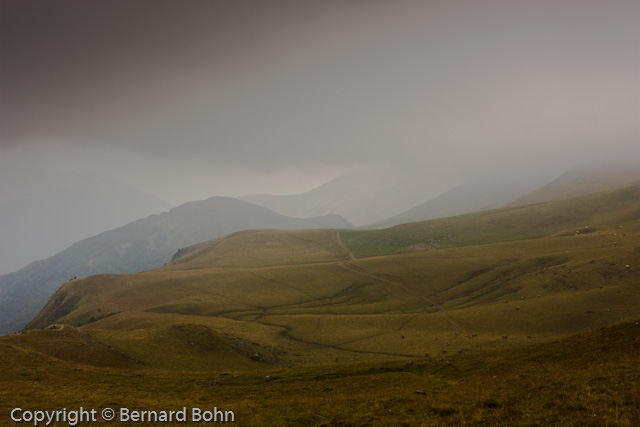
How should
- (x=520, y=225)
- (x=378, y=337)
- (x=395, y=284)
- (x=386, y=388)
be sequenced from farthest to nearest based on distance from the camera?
(x=520, y=225) < (x=395, y=284) < (x=378, y=337) < (x=386, y=388)

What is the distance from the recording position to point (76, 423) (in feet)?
85.8

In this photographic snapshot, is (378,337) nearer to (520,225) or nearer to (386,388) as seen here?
(386,388)

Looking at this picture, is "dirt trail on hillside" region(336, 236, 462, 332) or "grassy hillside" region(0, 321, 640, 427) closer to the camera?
"grassy hillside" region(0, 321, 640, 427)

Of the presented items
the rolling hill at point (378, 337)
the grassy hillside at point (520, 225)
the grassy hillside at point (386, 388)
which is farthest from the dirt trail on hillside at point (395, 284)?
the grassy hillside at point (386, 388)

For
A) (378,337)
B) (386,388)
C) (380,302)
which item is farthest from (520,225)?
(386,388)

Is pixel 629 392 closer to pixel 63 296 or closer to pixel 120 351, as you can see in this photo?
pixel 120 351

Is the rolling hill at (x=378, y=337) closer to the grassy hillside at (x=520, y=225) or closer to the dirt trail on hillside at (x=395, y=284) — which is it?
the dirt trail on hillside at (x=395, y=284)

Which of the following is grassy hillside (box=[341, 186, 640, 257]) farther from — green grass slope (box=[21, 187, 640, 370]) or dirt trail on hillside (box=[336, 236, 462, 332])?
dirt trail on hillside (box=[336, 236, 462, 332])

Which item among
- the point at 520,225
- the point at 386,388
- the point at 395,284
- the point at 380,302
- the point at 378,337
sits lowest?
the point at 378,337

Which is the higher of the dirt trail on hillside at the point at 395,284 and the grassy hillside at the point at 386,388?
the grassy hillside at the point at 386,388

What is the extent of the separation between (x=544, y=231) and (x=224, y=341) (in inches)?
6431

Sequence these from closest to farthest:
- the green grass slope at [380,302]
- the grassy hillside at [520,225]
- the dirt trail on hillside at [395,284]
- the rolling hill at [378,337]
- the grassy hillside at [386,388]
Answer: the grassy hillside at [386,388] → the rolling hill at [378,337] → the green grass slope at [380,302] → the dirt trail on hillside at [395,284] → the grassy hillside at [520,225]

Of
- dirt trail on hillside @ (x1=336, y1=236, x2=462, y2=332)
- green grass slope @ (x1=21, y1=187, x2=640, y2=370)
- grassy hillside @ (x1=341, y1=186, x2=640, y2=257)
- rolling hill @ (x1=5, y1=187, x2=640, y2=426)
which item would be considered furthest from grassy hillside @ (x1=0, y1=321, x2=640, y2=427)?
grassy hillside @ (x1=341, y1=186, x2=640, y2=257)

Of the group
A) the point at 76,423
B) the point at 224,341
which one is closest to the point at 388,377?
the point at 76,423
